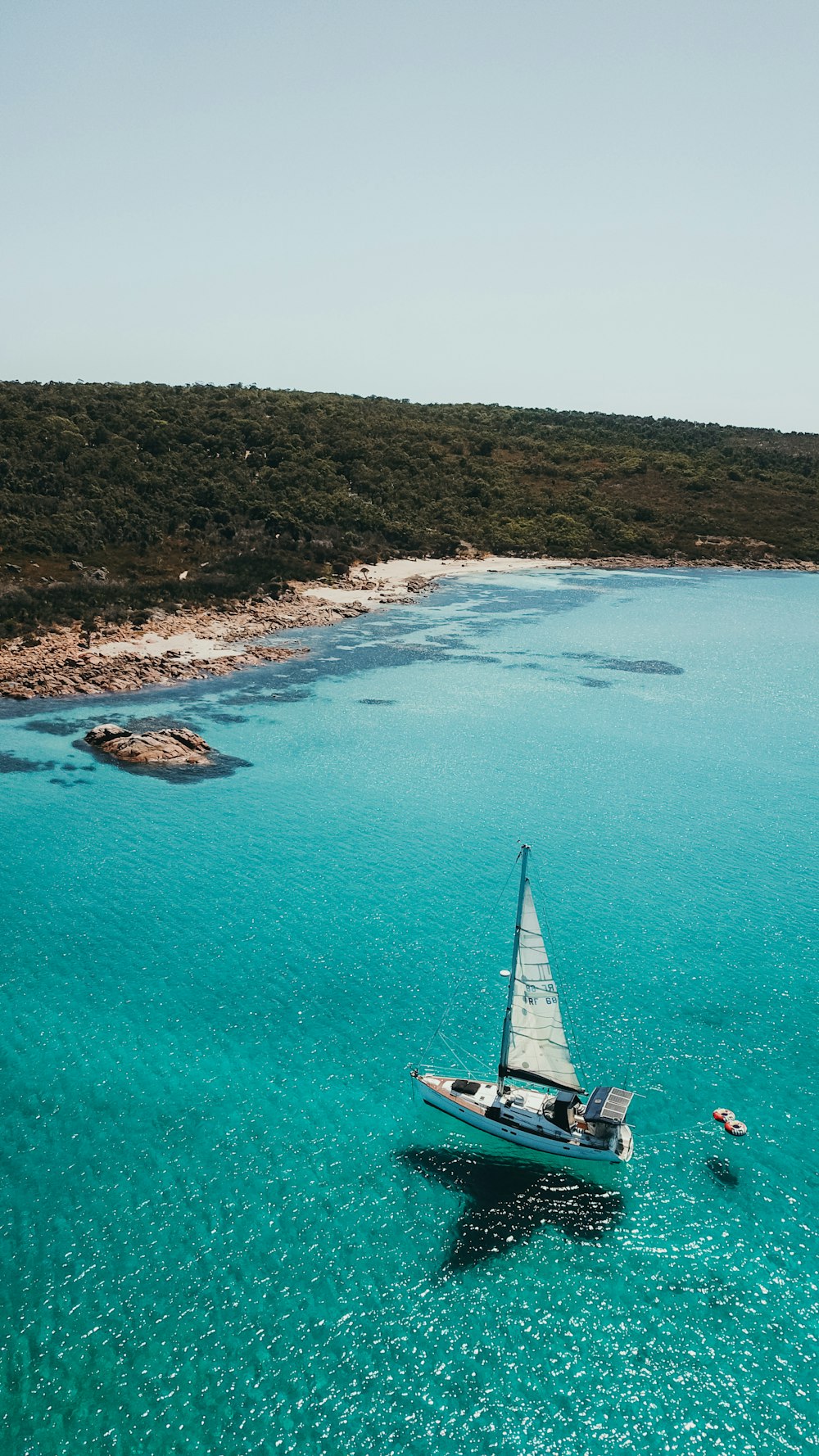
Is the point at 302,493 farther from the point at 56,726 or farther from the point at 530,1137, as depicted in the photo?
the point at 530,1137

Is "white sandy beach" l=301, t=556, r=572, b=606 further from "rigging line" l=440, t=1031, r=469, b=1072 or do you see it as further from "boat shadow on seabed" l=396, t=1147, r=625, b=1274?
"boat shadow on seabed" l=396, t=1147, r=625, b=1274

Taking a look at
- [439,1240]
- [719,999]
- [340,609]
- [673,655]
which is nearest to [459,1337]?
[439,1240]

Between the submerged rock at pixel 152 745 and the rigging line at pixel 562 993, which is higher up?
the submerged rock at pixel 152 745

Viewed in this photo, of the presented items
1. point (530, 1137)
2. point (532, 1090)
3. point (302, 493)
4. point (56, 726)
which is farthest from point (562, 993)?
point (302, 493)

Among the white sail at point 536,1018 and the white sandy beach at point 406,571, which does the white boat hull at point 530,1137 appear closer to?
the white sail at point 536,1018

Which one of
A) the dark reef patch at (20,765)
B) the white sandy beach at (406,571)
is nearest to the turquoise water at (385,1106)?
the dark reef patch at (20,765)

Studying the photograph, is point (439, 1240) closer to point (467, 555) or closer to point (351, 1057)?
point (351, 1057)
